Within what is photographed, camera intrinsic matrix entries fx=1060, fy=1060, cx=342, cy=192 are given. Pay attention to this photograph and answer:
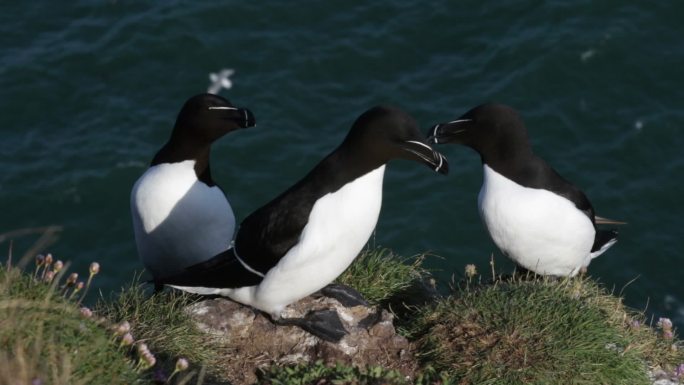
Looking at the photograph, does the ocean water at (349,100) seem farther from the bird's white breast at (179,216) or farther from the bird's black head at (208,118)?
the bird's black head at (208,118)

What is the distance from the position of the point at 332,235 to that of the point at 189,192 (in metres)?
2.05

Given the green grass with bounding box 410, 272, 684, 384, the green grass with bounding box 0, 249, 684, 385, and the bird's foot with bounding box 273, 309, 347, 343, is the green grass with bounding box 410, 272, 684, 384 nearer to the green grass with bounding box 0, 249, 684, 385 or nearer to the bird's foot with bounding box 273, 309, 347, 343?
the green grass with bounding box 0, 249, 684, 385

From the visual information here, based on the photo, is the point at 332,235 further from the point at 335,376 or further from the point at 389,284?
the point at 389,284

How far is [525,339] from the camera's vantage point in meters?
7.08

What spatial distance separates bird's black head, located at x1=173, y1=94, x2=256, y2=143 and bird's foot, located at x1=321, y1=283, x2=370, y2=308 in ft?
4.94

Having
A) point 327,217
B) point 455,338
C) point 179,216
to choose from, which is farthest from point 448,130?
point 179,216

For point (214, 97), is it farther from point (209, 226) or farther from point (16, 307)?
point (16, 307)

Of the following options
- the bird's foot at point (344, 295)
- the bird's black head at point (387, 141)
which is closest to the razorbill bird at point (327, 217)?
the bird's black head at point (387, 141)

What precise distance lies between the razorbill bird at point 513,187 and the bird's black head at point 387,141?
118 cm

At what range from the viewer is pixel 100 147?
65.4ft

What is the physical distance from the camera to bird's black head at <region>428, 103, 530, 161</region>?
8250mm

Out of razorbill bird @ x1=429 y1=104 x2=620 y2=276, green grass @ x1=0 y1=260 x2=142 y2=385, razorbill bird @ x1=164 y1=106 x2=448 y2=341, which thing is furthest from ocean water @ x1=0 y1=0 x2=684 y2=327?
→ green grass @ x1=0 y1=260 x2=142 y2=385

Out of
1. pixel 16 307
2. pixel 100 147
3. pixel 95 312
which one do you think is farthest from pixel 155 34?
pixel 16 307

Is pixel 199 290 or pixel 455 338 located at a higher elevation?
pixel 199 290
